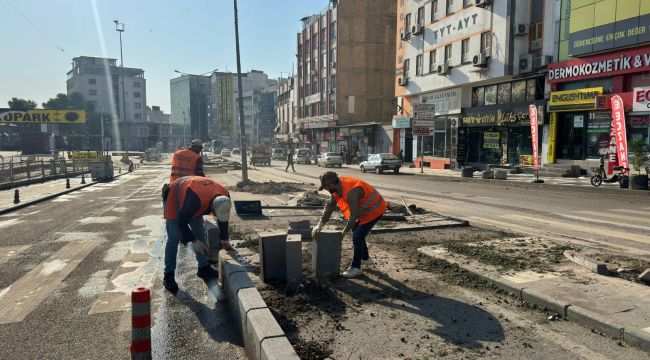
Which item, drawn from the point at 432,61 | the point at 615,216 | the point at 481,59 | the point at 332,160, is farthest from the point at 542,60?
the point at 332,160

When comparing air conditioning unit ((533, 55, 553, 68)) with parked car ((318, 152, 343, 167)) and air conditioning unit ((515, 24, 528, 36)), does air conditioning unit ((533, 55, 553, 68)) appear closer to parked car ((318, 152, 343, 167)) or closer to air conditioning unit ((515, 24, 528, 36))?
air conditioning unit ((515, 24, 528, 36))

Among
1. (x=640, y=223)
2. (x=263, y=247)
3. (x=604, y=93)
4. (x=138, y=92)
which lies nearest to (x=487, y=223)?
(x=640, y=223)

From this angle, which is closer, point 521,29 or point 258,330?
point 258,330

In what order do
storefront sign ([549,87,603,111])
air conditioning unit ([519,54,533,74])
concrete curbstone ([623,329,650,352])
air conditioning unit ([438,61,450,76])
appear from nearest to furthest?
concrete curbstone ([623,329,650,352]) → storefront sign ([549,87,603,111]) → air conditioning unit ([519,54,533,74]) → air conditioning unit ([438,61,450,76])

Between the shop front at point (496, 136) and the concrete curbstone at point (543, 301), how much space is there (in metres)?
24.5

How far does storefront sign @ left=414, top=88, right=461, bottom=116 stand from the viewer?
34.9 meters

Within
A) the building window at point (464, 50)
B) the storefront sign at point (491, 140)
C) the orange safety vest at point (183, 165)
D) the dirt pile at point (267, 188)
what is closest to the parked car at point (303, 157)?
the building window at point (464, 50)

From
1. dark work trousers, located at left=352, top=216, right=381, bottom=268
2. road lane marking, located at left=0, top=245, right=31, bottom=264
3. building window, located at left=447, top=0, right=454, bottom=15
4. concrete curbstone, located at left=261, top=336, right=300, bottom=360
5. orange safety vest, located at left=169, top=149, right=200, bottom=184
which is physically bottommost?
road lane marking, located at left=0, top=245, right=31, bottom=264

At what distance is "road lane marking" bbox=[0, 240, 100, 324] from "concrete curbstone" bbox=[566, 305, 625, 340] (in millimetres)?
5735

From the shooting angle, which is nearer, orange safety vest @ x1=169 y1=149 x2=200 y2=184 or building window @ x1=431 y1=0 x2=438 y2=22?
orange safety vest @ x1=169 y1=149 x2=200 y2=184

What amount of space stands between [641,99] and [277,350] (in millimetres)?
23009

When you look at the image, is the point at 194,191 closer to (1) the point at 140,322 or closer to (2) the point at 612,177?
(1) the point at 140,322

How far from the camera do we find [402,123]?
138ft

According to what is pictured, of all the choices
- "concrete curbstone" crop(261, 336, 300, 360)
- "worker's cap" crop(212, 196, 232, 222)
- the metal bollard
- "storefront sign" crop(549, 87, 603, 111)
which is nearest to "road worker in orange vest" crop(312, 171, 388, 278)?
"worker's cap" crop(212, 196, 232, 222)
